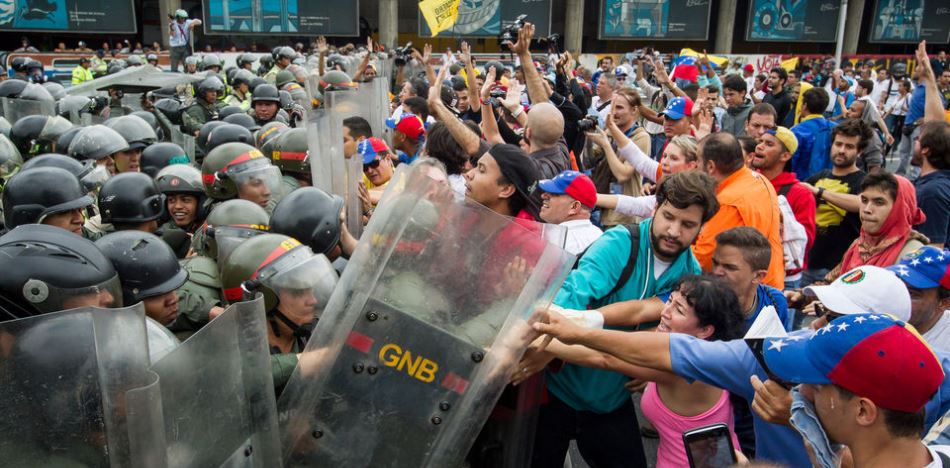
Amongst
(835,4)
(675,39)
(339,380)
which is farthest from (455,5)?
(835,4)

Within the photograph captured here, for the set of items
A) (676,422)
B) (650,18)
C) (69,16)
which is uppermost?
(650,18)

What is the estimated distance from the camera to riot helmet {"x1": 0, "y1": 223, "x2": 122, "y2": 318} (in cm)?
202

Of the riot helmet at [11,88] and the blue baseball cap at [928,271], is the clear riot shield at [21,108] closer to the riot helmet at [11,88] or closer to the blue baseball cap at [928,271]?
the riot helmet at [11,88]

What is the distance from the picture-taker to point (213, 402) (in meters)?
1.56

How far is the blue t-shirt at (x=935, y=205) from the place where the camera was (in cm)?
452

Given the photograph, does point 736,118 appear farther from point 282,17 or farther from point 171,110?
point 282,17

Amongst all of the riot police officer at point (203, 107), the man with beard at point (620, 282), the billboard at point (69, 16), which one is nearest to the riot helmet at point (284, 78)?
the riot police officer at point (203, 107)

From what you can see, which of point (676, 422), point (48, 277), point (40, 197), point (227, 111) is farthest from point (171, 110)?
point (676, 422)

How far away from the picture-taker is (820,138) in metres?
6.65

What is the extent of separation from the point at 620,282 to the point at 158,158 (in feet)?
12.3

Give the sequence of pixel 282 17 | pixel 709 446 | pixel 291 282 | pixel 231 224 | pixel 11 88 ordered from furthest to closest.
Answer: pixel 282 17
pixel 11 88
pixel 231 224
pixel 291 282
pixel 709 446

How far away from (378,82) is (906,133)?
8780 millimetres

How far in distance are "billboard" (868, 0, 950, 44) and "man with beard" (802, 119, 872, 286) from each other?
33.3 meters

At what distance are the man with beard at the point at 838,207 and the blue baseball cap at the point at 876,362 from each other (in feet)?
11.3
